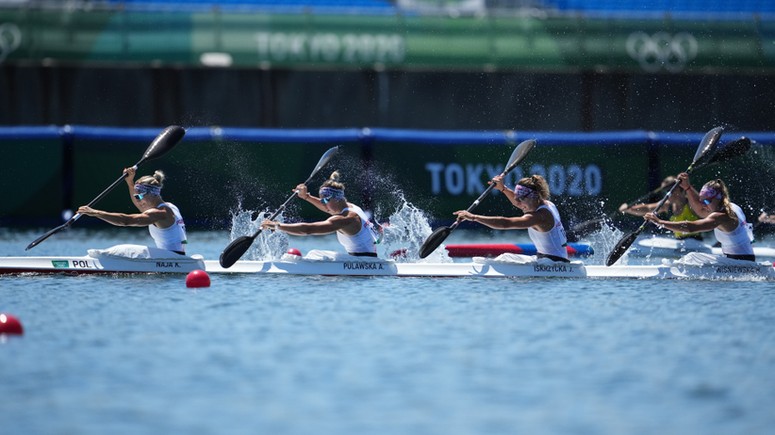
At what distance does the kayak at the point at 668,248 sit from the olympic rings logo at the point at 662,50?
6.96 m

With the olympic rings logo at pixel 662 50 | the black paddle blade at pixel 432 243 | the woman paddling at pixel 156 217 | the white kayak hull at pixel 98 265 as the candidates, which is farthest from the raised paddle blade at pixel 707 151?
the olympic rings logo at pixel 662 50

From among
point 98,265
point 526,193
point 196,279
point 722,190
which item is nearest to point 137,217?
point 98,265

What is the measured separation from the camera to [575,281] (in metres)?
15.2

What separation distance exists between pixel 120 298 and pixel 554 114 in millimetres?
13573

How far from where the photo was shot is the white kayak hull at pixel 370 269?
15.4 meters

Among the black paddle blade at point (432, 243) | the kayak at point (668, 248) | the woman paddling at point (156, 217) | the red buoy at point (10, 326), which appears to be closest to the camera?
the red buoy at point (10, 326)

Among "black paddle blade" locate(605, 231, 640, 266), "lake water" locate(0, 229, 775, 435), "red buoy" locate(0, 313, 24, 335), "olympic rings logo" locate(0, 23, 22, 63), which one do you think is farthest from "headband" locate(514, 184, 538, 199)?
"olympic rings logo" locate(0, 23, 22, 63)

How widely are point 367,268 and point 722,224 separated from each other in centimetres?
398

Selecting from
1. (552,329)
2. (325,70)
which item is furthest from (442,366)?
(325,70)

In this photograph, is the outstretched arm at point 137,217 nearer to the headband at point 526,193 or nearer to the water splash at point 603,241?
the headband at point 526,193

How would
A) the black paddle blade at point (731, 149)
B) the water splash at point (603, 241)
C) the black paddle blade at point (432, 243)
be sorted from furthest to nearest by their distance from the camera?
the water splash at point (603, 241)
the black paddle blade at point (731, 149)
the black paddle blade at point (432, 243)

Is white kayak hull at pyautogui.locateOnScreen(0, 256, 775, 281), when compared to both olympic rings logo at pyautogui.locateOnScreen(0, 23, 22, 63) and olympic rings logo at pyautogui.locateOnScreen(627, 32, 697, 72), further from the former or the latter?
olympic rings logo at pyautogui.locateOnScreen(627, 32, 697, 72)

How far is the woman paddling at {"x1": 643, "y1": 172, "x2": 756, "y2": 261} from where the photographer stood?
610 inches

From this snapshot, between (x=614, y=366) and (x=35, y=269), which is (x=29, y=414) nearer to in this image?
(x=614, y=366)
